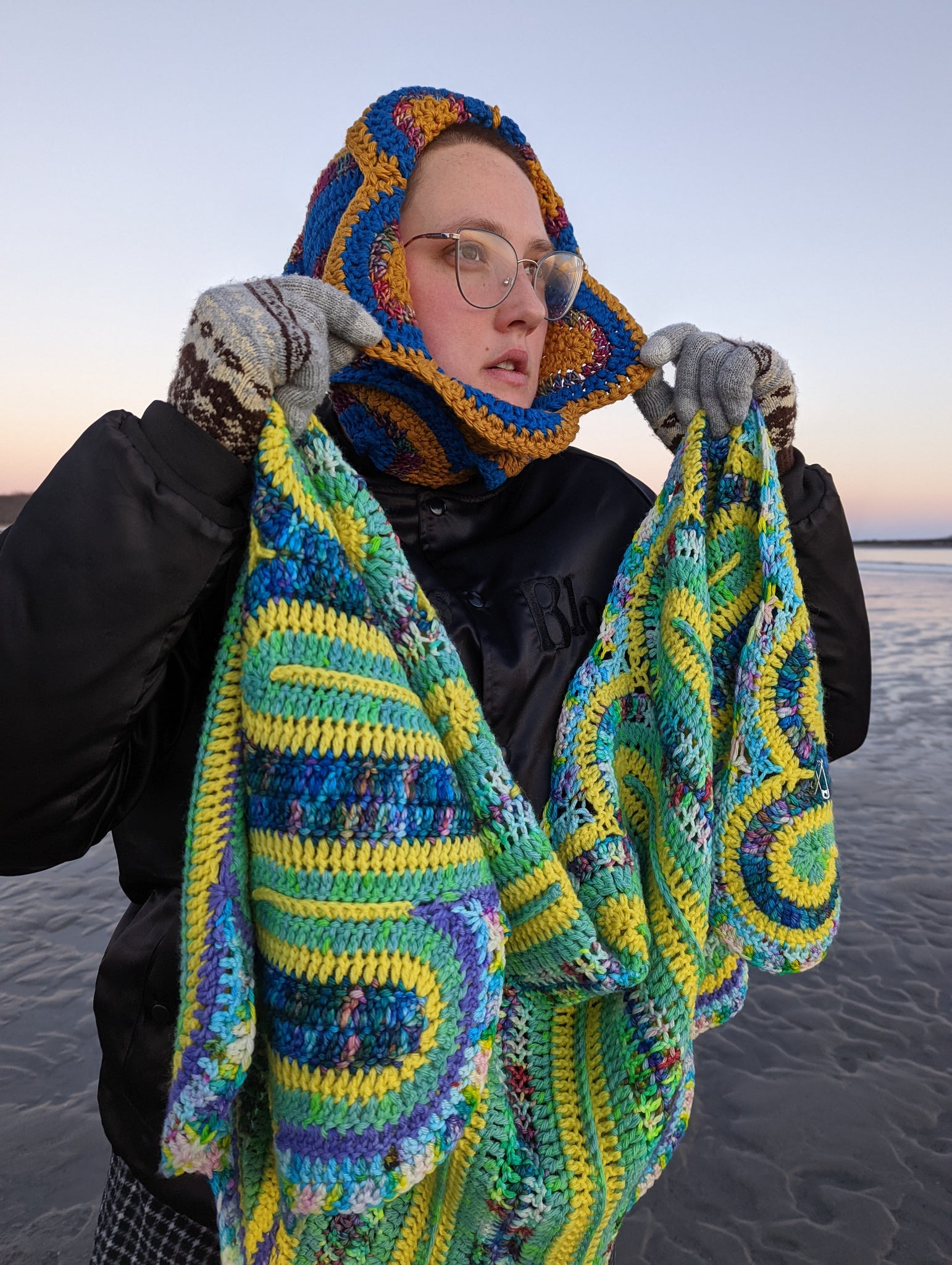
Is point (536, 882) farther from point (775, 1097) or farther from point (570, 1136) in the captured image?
point (775, 1097)

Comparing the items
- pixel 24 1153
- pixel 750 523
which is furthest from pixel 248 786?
pixel 24 1153

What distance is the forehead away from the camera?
1.40 meters

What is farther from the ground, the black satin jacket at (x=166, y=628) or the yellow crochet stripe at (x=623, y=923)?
the black satin jacket at (x=166, y=628)

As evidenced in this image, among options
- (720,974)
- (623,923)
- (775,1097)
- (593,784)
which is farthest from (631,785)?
(775,1097)

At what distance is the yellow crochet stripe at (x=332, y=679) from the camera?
3.15 ft

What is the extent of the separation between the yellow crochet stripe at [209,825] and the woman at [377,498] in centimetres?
10

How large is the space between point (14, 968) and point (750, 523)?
3.39 metres

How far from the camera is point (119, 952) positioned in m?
1.26

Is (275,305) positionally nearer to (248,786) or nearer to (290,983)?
(248,786)

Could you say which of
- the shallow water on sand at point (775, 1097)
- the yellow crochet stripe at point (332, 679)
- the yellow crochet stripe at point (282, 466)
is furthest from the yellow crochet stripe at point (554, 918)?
the shallow water on sand at point (775, 1097)

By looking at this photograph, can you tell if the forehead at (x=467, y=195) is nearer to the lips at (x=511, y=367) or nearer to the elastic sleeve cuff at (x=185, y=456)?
the lips at (x=511, y=367)

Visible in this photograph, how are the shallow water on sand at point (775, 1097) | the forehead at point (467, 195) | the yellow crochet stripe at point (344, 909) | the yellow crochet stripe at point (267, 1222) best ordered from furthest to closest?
1. the shallow water on sand at point (775, 1097)
2. the forehead at point (467, 195)
3. the yellow crochet stripe at point (267, 1222)
4. the yellow crochet stripe at point (344, 909)

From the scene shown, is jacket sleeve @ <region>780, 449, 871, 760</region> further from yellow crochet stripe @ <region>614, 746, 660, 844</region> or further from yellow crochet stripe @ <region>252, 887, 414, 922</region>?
yellow crochet stripe @ <region>252, 887, 414, 922</region>

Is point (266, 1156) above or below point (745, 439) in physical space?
below
